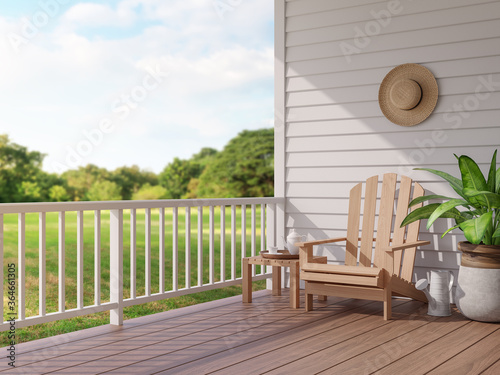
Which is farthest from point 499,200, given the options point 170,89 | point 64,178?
point 170,89

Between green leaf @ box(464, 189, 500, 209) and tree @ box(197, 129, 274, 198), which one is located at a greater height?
tree @ box(197, 129, 274, 198)

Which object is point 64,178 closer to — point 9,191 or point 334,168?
point 9,191

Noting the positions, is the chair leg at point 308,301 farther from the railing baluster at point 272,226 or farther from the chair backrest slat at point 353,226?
the railing baluster at point 272,226

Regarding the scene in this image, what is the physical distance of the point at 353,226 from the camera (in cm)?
482

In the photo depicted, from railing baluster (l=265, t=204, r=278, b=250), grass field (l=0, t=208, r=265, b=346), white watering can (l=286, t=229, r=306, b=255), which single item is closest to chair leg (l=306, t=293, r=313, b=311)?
white watering can (l=286, t=229, r=306, b=255)

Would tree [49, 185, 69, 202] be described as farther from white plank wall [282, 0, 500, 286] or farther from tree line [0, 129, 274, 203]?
white plank wall [282, 0, 500, 286]

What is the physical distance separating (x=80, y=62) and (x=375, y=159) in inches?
454

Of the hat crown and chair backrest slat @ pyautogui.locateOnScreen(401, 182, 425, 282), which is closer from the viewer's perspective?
chair backrest slat @ pyautogui.locateOnScreen(401, 182, 425, 282)

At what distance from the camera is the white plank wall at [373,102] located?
14.7 feet

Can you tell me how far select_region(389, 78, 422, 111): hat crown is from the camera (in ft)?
15.5

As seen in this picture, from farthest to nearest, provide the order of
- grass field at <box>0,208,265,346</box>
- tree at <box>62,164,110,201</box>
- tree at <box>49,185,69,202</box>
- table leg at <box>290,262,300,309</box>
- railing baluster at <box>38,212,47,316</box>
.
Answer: tree at <box>62,164,110,201</box>
tree at <box>49,185,69,202</box>
grass field at <box>0,208,265,346</box>
table leg at <box>290,262,300,309</box>
railing baluster at <box>38,212,47,316</box>

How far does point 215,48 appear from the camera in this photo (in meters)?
15.9

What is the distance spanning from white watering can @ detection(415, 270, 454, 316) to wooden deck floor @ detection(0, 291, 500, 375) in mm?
79

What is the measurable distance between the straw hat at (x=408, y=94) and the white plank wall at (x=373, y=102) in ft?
0.20
